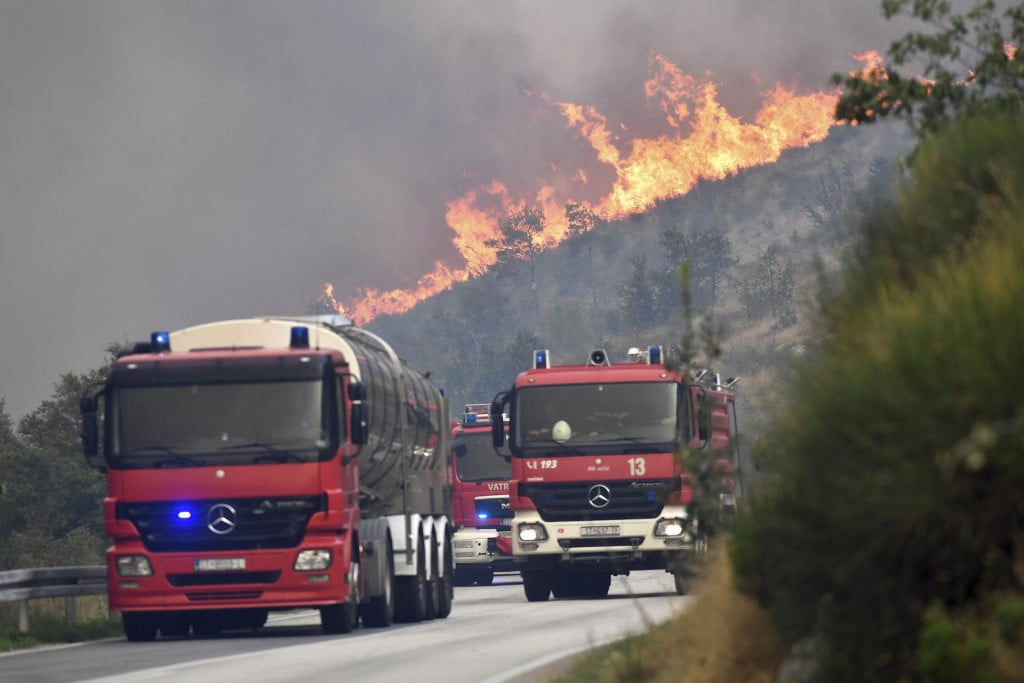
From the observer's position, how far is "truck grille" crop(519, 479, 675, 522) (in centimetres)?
2734

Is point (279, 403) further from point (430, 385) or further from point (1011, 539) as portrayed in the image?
point (1011, 539)

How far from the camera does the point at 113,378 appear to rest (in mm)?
20562

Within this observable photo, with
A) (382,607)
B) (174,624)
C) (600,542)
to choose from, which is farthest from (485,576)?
(174,624)

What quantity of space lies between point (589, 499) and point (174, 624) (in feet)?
25.0

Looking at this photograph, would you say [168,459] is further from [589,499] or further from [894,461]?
[894,461]

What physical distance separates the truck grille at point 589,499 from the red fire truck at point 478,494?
936 centimetres

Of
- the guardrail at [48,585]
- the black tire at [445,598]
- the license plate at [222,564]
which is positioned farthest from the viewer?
the black tire at [445,598]

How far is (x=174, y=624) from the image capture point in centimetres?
2205

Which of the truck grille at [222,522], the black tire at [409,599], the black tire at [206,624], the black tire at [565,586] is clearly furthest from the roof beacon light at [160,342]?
the black tire at [565,586]

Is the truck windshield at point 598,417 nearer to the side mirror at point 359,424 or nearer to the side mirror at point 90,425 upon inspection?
the side mirror at point 359,424

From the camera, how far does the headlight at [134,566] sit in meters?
20.2

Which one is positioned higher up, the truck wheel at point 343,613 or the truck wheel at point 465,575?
the truck wheel at point 465,575

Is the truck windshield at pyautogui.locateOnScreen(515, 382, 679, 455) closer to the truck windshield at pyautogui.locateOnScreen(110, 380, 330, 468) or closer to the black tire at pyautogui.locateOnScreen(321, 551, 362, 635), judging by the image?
the black tire at pyautogui.locateOnScreen(321, 551, 362, 635)

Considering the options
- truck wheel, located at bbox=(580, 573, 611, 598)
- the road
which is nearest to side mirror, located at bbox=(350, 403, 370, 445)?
the road
